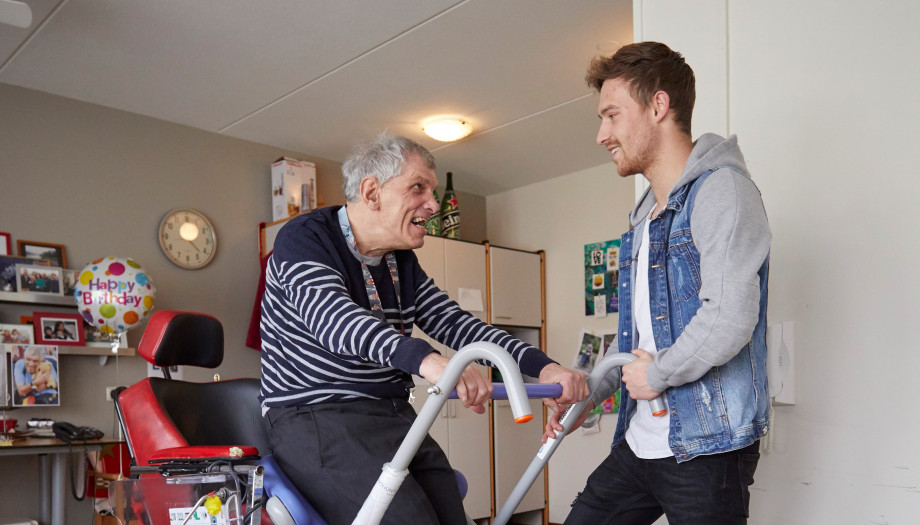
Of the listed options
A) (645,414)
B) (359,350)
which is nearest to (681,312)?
(645,414)

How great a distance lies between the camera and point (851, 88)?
79.7 inches

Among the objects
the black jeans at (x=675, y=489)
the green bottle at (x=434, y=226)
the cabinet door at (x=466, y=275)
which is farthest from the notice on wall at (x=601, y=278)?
the black jeans at (x=675, y=489)

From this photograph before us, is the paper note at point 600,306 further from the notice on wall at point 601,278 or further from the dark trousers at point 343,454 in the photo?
the dark trousers at point 343,454

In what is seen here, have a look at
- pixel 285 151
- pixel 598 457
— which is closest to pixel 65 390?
pixel 285 151

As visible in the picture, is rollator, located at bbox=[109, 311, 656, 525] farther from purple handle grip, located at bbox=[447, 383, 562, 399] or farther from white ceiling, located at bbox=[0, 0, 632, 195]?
white ceiling, located at bbox=[0, 0, 632, 195]

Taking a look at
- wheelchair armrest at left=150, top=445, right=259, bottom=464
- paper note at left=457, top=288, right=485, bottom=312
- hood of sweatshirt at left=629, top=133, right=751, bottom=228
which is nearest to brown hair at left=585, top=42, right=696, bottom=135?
hood of sweatshirt at left=629, top=133, right=751, bottom=228

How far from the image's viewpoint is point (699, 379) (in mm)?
1501

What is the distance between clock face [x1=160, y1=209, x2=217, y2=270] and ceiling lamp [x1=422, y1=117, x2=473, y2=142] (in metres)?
1.43

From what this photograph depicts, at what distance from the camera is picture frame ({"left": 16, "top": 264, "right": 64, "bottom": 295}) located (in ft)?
12.7

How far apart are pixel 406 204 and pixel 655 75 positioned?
625 millimetres

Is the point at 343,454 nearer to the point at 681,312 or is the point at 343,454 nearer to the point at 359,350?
the point at 359,350

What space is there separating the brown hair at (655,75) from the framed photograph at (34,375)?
3295 millimetres

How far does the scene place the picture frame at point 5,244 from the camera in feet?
12.8

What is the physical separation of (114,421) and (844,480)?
356 cm
